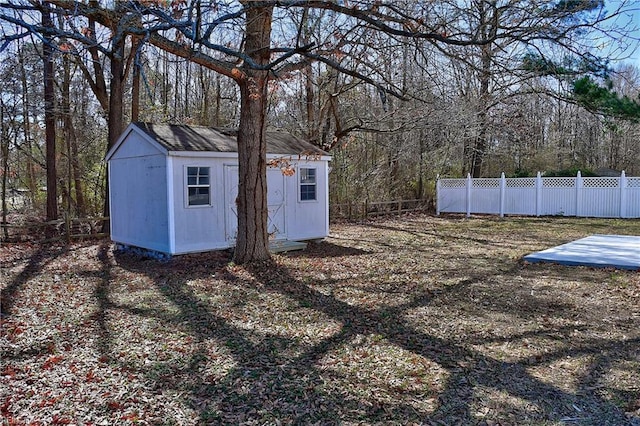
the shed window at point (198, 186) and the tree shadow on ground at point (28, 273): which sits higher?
the shed window at point (198, 186)

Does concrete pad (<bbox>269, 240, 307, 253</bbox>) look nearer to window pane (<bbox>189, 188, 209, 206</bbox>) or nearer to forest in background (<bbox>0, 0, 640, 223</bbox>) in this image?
window pane (<bbox>189, 188, 209, 206</bbox>)

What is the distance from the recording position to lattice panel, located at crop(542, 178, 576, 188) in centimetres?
1633

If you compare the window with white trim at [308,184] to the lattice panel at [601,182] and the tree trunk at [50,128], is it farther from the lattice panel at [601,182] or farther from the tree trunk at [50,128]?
the lattice panel at [601,182]

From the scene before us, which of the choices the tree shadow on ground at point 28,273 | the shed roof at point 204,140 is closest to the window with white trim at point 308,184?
the shed roof at point 204,140

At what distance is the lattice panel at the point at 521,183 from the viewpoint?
1694cm

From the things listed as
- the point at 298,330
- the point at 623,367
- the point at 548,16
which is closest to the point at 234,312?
the point at 298,330

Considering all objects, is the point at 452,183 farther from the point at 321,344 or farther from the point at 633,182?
the point at 321,344

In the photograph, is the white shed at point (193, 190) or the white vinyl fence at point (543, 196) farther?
the white vinyl fence at point (543, 196)

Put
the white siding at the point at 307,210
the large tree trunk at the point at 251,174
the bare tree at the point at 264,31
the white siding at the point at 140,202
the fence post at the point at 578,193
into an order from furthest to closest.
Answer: the fence post at the point at 578,193, the white siding at the point at 307,210, the white siding at the point at 140,202, the large tree trunk at the point at 251,174, the bare tree at the point at 264,31

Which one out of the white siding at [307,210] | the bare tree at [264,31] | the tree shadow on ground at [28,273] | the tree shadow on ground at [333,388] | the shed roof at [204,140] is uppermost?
the bare tree at [264,31]

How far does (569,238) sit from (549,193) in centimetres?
638

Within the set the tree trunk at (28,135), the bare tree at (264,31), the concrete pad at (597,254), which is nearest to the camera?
the bare tree at (264,31)

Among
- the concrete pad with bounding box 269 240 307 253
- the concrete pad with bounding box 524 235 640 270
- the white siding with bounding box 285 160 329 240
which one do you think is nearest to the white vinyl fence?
the concrete pad with bounding box 524 235 640 270

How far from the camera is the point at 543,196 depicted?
16.8 metres
